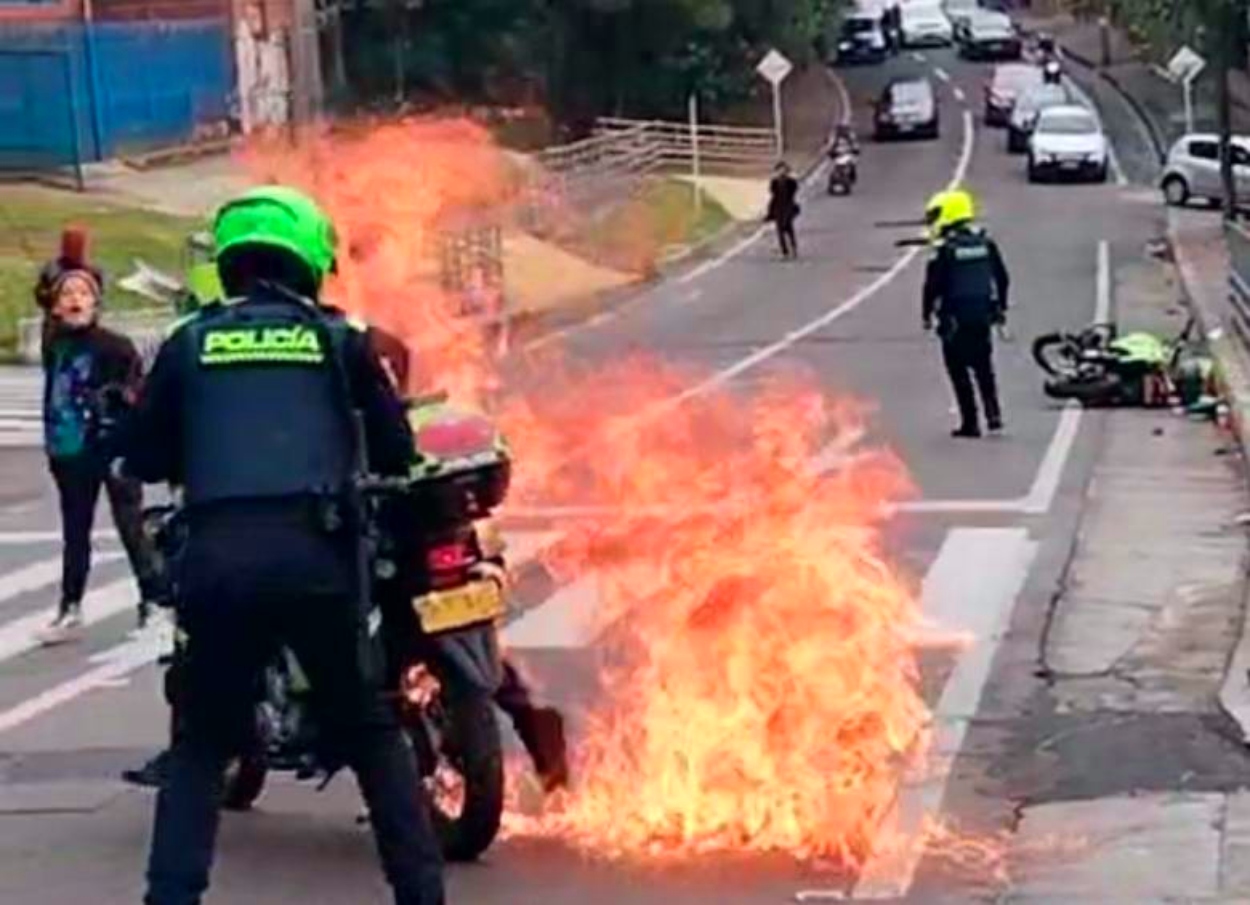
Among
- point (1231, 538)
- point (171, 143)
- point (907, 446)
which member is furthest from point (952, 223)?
point (171, 143)

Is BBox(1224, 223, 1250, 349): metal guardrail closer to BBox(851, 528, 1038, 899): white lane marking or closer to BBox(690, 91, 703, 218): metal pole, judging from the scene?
BBox(851, 528, 1038, 899): white lane marking

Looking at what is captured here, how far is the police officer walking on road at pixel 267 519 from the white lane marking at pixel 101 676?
15.0 feet

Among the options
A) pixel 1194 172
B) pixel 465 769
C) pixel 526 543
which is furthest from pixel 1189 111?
A: pixel 465 769

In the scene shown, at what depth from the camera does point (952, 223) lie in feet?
73.3

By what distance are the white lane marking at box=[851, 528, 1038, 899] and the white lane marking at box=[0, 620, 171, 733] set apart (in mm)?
3302

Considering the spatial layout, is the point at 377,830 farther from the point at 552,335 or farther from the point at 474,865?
the point at 552,335

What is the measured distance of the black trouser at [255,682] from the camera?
702cm

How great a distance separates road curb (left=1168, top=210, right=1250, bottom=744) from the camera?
11.3m

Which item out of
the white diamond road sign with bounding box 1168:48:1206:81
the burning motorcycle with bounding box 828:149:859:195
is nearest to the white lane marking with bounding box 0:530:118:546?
the white diamond road sign with bounding box 1168:48:1206:81

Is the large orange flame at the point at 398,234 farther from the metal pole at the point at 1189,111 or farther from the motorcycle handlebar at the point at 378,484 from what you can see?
the metal pole at the point at 1189,111

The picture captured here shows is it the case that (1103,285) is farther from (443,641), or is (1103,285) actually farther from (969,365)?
(443,641)

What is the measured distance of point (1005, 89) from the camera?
7156 cm

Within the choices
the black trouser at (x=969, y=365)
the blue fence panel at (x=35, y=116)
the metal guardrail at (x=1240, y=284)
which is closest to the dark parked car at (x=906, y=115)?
the blue fence panel at (x=35, y=116)

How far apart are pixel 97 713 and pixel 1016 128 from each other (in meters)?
55.4
